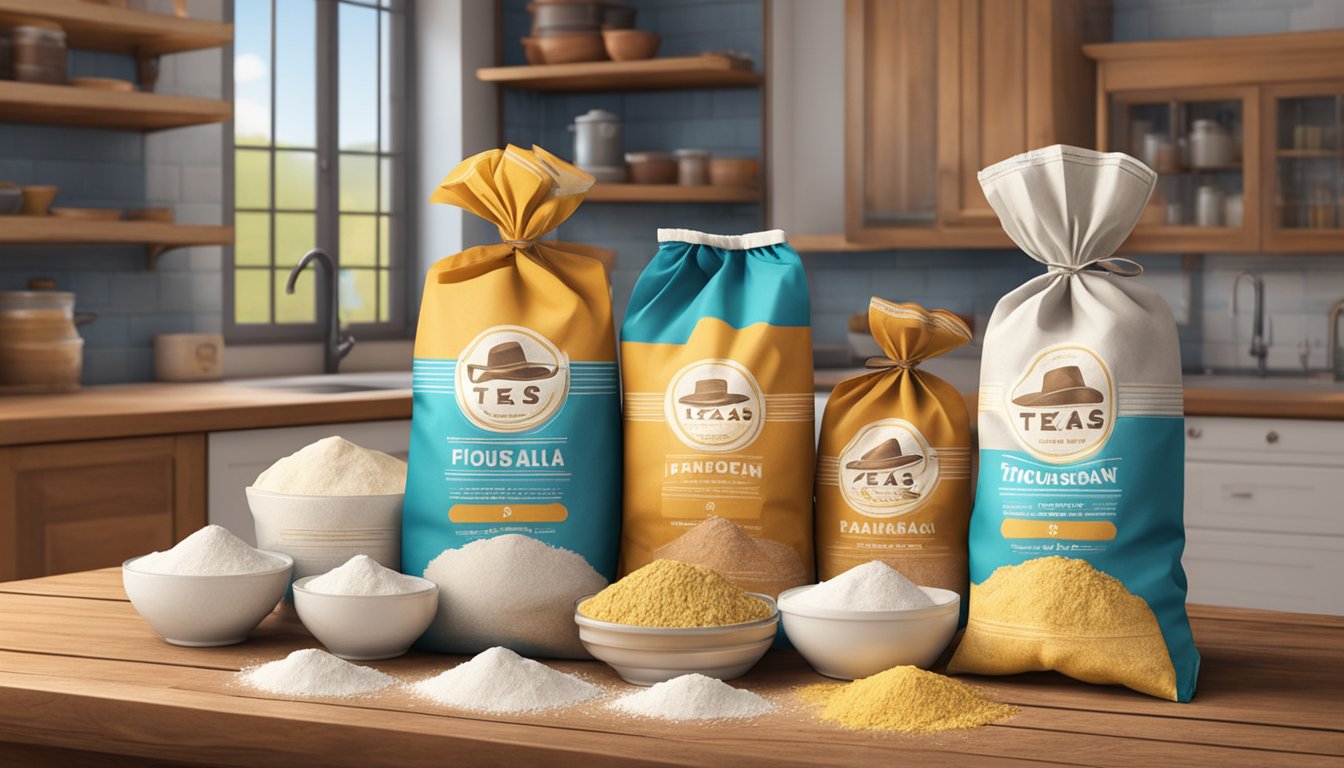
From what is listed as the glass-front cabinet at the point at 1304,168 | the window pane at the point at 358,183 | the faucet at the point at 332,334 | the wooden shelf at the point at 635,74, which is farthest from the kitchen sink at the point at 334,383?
the glass-front cabinet at the point at 1304,168

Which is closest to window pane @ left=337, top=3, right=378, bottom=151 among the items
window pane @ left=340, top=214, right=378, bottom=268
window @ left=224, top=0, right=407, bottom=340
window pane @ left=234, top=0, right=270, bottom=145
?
window @ left=224, top=0, right=407, bottom=340

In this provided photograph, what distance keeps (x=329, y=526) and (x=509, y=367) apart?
217 millimetres

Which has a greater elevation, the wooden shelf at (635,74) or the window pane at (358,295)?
the wooden shelf at (635,74)

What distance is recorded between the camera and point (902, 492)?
1.18m

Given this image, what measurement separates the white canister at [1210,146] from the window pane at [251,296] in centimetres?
298

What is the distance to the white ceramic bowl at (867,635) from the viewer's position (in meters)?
1.06

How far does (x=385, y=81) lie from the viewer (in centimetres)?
517

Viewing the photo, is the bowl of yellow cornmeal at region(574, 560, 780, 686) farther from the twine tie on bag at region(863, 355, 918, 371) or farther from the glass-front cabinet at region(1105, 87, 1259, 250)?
the glass-front cabinet at region(1105, 87, 1259, 250)

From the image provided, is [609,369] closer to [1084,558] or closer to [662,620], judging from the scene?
[662,620]

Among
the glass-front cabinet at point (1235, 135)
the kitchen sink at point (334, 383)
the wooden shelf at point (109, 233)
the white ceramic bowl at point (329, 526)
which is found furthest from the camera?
the glass-front cabinet at point (1235, 135)

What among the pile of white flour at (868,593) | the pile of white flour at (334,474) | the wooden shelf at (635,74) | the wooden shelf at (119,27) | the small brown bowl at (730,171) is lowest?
the pile of white flour at (868,593)

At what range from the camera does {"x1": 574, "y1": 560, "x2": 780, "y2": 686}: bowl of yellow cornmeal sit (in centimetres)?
105

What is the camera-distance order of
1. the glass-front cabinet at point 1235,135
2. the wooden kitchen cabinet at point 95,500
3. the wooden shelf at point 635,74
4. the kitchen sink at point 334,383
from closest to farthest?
the wooden kitchen cabinet at point 95,500
the kitchen sink at point 334,383
the glass-front cabinet at point 1235,135
the wooden shelf at point 635,74

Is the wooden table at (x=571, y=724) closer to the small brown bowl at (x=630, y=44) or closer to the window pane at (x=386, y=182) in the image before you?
the small brown bowl at (x=630, y=44)
